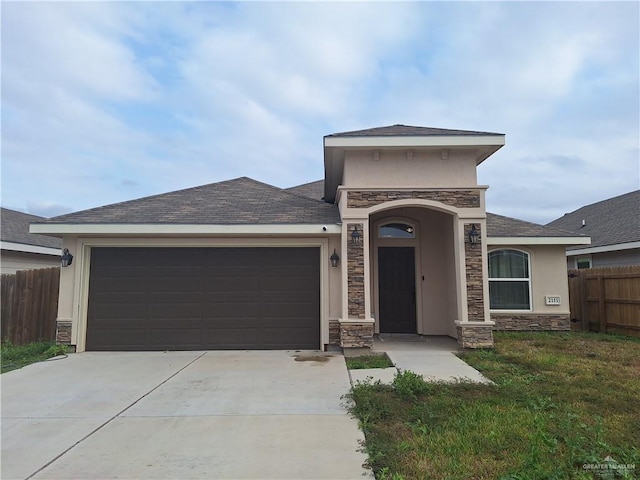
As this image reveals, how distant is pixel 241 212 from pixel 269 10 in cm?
440

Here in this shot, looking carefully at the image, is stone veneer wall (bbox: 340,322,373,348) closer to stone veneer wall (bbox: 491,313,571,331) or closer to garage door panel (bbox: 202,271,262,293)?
garage door panel (bbox: 202,271,262,293)

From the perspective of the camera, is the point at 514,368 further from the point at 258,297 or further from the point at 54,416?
the point at 54,416

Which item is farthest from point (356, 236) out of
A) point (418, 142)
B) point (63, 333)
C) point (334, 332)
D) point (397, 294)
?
point (63, 333)

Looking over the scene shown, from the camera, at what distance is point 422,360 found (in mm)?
6617

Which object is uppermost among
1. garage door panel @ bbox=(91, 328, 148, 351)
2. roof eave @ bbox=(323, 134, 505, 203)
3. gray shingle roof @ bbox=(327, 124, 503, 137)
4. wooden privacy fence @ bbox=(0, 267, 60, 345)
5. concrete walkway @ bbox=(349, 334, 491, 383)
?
gray shingle roof @ bbox=(327, 124, 503, 137)

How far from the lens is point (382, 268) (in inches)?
372

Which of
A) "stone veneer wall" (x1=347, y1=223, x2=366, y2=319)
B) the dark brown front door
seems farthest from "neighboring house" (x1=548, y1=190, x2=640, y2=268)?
"stone veneer wall" (x1=347, y1=223, x2=366, y2=319)

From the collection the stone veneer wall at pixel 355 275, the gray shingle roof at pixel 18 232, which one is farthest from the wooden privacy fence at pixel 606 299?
the gray shingle roof at pixel 18 232

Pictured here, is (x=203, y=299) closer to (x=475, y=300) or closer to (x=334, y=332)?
(x=334, y=332)

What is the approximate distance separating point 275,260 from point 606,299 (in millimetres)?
8775

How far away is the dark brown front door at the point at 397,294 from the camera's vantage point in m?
9.38

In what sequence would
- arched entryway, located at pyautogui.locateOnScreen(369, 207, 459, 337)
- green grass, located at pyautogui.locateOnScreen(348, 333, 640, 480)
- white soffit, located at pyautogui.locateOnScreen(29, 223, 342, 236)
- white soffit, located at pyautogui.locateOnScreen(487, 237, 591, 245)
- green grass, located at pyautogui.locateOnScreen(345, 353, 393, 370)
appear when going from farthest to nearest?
white soffit, located at pyautogui.locateOnScreen(487, 237, 591, 245) → arched entryway, located at pyautogui.locateOnScreen(369, 207, 459, 337) → white soffit, located at pyautogui.locateOnScreen(29, 223, 342, 236) → green grass, located at pyautogui.locateOnScreen(345, 353, 393, 370) → green grass, located at pyautogui.locateOnScreen(348, 333, 640, 480)

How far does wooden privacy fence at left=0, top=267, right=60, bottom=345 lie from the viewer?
27.6 ft

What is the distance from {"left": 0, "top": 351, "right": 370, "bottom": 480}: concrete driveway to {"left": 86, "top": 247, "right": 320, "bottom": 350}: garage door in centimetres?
128
